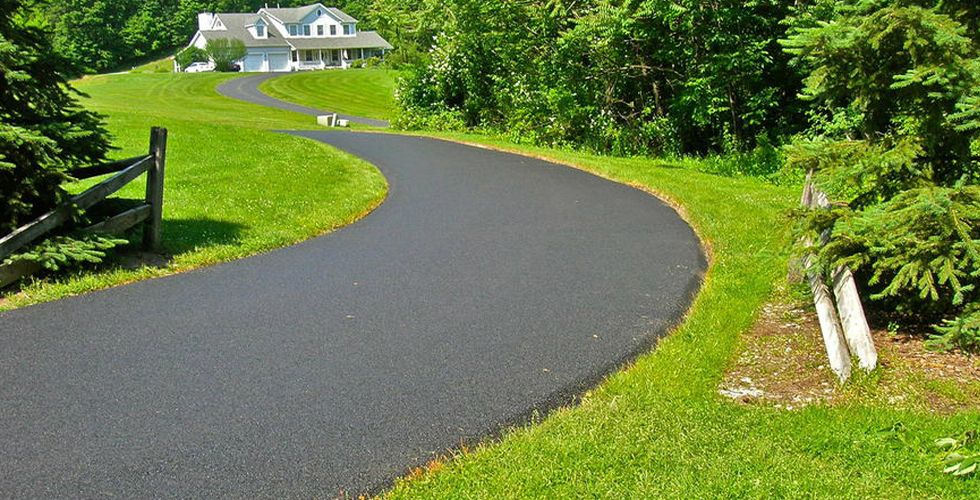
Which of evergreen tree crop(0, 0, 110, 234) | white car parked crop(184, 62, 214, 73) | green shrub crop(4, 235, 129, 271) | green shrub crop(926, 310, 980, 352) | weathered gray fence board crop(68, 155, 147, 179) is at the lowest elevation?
green shrub crop(926, 310, 980, 352)

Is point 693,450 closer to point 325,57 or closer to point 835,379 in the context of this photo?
point 835,379

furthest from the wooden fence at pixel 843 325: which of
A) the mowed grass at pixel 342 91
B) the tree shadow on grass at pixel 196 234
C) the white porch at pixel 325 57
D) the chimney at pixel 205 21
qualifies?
the chimney at pixel 205 21

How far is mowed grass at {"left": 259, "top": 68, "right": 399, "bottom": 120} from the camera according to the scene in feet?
176

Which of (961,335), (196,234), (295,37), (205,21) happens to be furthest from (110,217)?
(205,21)

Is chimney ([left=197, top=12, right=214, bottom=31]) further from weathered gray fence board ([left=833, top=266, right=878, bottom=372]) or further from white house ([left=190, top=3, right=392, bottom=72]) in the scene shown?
weathered gray fence board ([left=833, top=266, right=878, bottom=372])

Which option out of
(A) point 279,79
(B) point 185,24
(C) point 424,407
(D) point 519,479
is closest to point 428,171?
(C) point 424,407

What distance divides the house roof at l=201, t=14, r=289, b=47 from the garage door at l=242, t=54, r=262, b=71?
4.15 feet

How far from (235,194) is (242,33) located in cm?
8704

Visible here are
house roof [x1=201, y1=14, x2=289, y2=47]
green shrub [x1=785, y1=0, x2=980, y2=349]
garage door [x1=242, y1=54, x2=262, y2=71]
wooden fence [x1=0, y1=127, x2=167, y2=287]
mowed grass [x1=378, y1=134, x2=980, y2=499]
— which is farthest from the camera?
house roof [x1=201, y1=14, x2=289, y2=47]

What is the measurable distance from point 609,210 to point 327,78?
62989 mm

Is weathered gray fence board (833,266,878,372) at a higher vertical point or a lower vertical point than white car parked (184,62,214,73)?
lower

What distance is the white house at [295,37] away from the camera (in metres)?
93.7

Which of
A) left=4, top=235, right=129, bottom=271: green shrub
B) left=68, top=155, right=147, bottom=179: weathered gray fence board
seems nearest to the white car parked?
left=68, top=155, right=147, bottom=179: weathered gray fence board

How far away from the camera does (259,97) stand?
55656 mm
